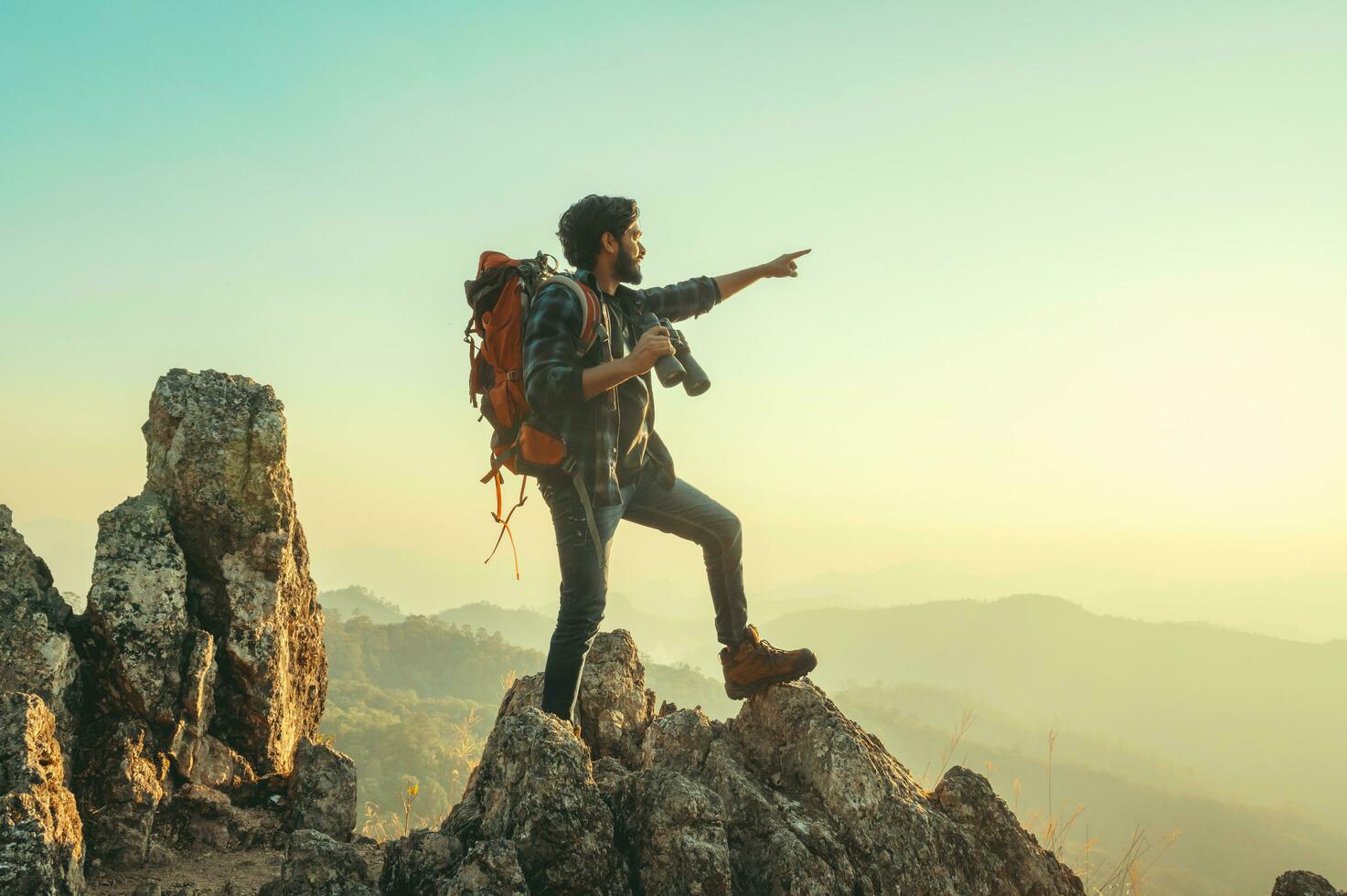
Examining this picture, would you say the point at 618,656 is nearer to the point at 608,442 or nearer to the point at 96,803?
the point at 608,442

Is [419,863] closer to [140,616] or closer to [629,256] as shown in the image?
[140,616]

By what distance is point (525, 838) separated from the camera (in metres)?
3.68

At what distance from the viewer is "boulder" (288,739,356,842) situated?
213 inches

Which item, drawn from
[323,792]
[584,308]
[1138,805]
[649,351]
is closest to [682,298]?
[584,308]

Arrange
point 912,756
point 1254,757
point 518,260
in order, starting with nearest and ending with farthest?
point 518,260
point 912,756
point 1254,757

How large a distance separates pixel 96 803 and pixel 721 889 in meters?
3.64

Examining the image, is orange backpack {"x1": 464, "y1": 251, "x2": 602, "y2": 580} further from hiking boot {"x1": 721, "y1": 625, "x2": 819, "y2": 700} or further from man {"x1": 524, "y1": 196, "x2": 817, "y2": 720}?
hiking boot {"x1": 721, "y1": 625, "x2": 819, "y2": 700}

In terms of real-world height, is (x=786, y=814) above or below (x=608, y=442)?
below

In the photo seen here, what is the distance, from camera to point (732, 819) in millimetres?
4484

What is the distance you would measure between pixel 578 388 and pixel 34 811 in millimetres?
3023

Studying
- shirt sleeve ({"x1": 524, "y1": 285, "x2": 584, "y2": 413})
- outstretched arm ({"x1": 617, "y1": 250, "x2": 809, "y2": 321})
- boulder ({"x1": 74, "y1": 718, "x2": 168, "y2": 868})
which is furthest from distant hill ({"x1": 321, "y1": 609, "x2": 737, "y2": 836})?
shirt sleeve ({"x1": 524, "y1": 285, "x2": 584, "y2": 413})

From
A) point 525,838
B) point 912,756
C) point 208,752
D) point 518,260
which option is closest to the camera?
point 525,838

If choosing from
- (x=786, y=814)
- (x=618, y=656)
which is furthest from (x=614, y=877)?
(x=618, y=656)

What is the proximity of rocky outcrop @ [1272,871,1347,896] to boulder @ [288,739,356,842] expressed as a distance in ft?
17.4
